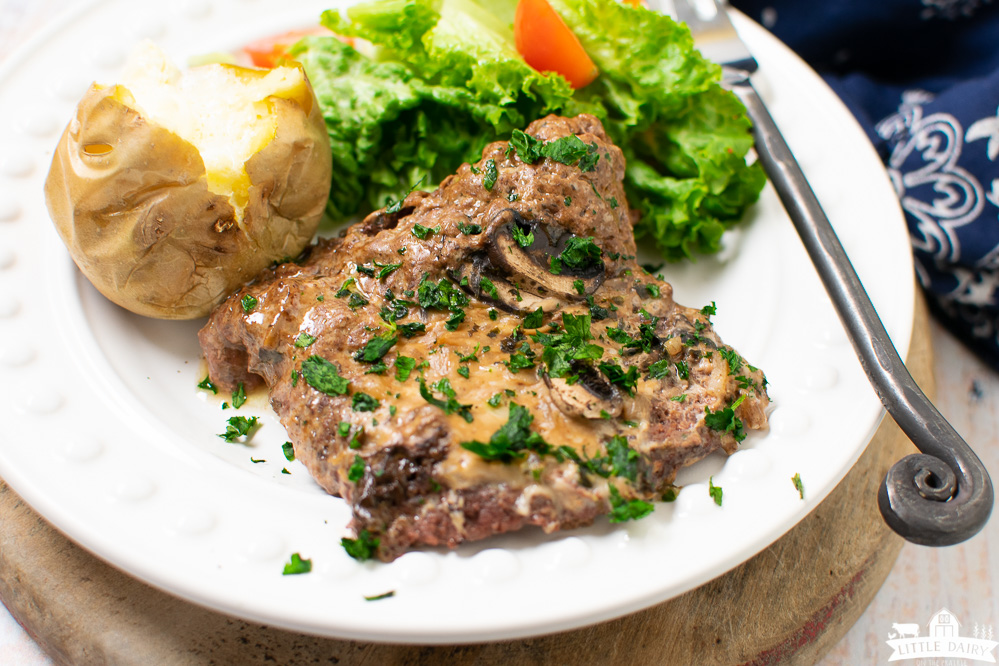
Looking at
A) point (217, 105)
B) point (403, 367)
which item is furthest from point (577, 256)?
point (217, 105)

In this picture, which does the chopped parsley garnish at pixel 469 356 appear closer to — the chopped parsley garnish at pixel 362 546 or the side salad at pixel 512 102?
the chopped parsley garnish at pixel 362 546

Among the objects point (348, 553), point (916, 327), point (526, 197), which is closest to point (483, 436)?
point (348, 553)

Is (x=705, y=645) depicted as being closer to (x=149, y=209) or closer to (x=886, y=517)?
(x=886, y=517)

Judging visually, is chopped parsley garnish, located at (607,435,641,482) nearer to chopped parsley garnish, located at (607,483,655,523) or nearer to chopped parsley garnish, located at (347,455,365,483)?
chopped parsley garnish, located at (607,483,655,523)

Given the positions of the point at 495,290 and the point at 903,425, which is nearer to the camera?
the point at 903,425

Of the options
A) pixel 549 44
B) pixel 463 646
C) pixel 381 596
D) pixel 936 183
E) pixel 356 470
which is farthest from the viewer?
pixel 936 183

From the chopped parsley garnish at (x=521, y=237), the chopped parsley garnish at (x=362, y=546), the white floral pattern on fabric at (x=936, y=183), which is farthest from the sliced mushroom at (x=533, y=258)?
the white floral pattern on fabric at (x=936, y=183)

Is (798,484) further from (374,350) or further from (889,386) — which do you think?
(374,350)
